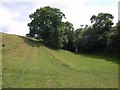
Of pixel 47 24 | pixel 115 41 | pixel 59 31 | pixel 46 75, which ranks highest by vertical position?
pixel 47 24

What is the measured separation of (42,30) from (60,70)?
108 ft

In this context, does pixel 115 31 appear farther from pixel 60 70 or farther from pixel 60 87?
pixel 60 87

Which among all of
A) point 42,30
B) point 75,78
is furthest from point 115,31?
point 75,78

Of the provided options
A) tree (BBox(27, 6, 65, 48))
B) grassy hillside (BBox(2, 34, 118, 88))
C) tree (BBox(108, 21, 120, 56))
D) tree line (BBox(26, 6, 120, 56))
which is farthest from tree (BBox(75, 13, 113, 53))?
grassy hillside (BBox(2, 34, 118, 88))

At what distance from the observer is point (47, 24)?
68.4 metres

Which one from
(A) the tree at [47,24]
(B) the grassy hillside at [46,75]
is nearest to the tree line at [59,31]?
(A) the tree at [47,24]

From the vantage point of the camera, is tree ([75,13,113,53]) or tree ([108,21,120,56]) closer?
tree ([108,21,120,56])

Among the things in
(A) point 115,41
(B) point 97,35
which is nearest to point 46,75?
(A) point 115,41

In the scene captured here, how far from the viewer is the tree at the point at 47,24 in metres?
68.4

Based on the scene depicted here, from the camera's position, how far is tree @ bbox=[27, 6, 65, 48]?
68.4 meters

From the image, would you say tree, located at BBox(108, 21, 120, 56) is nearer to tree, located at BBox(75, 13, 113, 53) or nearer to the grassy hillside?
tree, located at BBox(75, 13, 113, 53)

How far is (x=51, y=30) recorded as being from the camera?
225 feet

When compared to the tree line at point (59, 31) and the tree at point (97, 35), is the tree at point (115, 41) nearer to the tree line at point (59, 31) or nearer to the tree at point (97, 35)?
the tree line at point (59, 31)

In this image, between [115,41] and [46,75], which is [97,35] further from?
[46,75]
